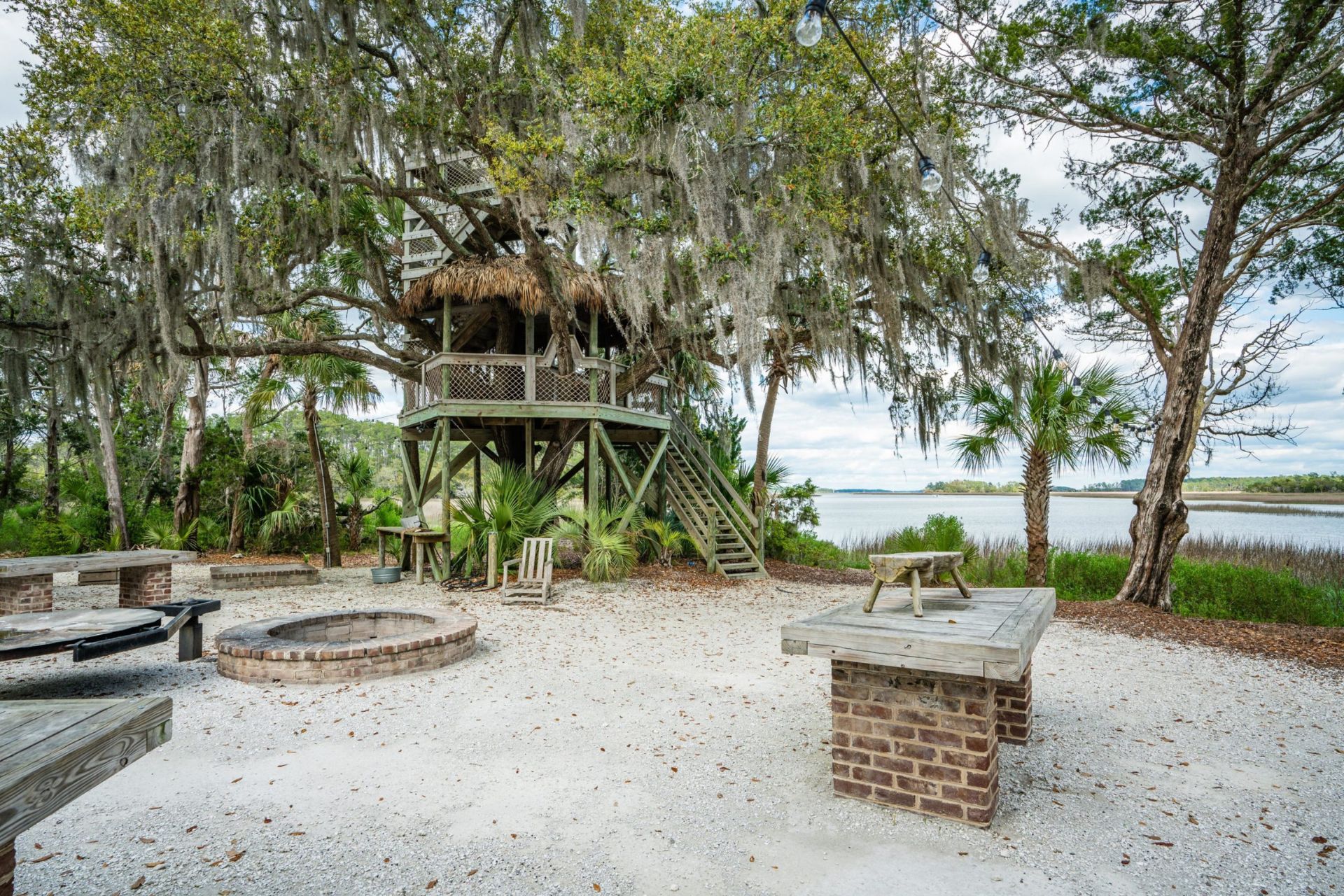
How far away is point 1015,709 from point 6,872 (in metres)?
Result: 4.44

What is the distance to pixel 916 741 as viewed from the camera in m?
3.06

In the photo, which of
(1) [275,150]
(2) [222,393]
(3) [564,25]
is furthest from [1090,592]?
(2) [222,393]

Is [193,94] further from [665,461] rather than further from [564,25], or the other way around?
[665,461]

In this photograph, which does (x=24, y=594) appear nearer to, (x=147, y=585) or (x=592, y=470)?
(x=147, y=585)

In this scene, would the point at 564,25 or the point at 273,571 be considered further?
the point at 273,571

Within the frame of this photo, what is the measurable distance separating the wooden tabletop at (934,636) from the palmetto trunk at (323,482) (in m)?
11.4

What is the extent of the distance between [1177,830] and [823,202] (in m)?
6.92

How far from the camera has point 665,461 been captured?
45.6 ft

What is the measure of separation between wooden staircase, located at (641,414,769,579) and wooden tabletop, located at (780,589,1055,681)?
7918 mm

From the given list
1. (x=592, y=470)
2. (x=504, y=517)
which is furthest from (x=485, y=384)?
(x=504, y=517)

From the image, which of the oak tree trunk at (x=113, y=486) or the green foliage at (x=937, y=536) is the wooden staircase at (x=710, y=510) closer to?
the green foliage at (x=937, y=536)

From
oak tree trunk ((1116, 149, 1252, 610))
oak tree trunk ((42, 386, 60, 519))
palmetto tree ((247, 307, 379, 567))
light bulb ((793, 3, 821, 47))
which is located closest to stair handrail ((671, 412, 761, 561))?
oak tree trunk ((1116, 149, 1252, 610))

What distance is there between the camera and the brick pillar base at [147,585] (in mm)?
7668

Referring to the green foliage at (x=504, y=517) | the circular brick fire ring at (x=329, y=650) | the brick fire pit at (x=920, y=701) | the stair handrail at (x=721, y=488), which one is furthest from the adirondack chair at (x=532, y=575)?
the brick fire pit at (x=920, y=701)
